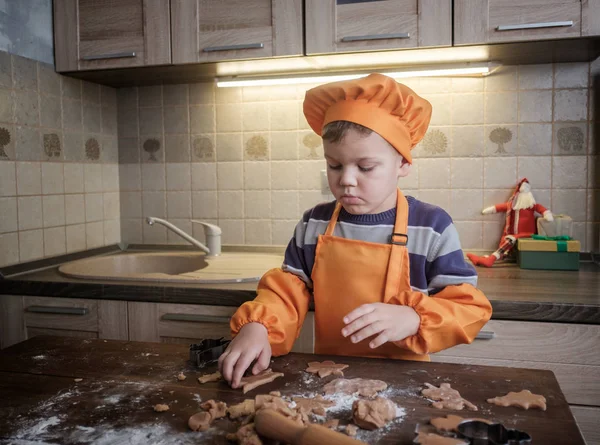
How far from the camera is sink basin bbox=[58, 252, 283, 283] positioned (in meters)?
1.83

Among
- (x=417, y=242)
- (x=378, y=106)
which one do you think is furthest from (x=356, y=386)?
(x=378, y=106)

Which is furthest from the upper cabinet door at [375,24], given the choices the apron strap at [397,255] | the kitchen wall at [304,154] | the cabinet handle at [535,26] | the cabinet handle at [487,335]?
the cabinet handle at [487,335]

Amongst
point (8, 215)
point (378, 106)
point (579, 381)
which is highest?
point (378, 106)

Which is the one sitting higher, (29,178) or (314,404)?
(29,178)

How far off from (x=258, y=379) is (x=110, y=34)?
156 centimetres

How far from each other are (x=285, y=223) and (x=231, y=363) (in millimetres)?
1368

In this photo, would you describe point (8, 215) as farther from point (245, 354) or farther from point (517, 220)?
point (517, 220)

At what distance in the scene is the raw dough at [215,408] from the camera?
0.83 m

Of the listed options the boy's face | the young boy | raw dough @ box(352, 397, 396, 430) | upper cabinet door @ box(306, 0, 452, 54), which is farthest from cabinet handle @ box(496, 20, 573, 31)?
raw dough @ box(352, 397, 396, 430)

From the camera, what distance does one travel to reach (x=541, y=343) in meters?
1.53

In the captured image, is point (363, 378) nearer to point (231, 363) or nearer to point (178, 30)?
point (231, 363)

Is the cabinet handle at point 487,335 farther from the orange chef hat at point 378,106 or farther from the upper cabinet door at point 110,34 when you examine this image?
the upper cabinet door at point 110,34

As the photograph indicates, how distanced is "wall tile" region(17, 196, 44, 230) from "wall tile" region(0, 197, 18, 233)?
2cm

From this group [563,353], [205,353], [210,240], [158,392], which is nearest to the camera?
[158,392]
